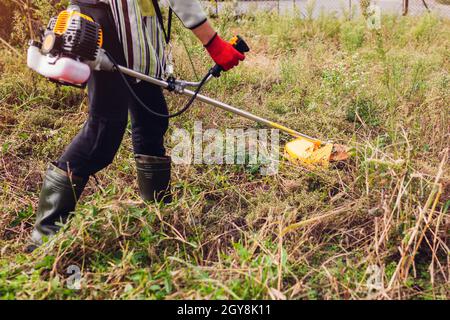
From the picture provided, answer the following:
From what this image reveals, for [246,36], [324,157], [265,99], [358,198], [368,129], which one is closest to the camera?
[358,198]

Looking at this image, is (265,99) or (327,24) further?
(327,24)

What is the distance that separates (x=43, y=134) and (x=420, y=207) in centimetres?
236

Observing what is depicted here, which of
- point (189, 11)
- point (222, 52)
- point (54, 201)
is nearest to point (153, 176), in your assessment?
point (54, 201)

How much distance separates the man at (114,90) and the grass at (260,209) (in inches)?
5.6

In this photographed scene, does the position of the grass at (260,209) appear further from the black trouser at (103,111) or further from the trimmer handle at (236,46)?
the trimmer handle at (236,46)

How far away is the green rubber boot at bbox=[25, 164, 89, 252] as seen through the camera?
2256mm

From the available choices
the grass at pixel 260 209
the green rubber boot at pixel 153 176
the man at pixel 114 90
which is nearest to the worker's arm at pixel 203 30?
the man at pixel 114 90

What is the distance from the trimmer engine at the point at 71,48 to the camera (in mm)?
1979

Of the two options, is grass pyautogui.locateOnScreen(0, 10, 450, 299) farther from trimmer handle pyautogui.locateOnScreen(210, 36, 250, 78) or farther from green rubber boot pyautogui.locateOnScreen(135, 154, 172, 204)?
trimmer handle pyautogui.locateOnScreen(210, 36, 250, 78)

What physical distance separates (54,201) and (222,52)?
3.19ft

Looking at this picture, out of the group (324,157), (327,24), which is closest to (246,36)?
(327,24)

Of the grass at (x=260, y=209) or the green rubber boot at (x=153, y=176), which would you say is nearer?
the grass at (x=260, y=209)

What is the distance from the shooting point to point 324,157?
281 centimetres

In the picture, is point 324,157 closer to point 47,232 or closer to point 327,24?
point 47,232
